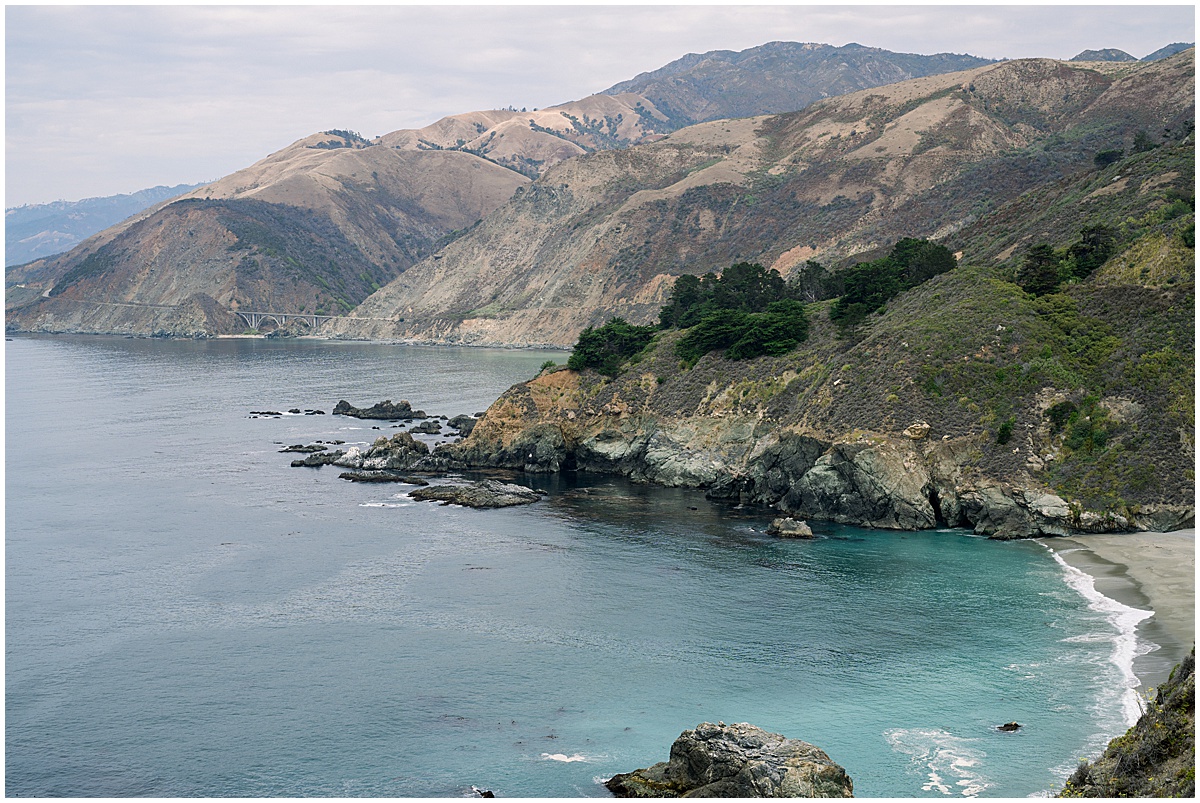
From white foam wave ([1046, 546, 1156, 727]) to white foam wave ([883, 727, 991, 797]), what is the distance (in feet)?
19.8

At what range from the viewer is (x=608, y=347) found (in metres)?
96.9

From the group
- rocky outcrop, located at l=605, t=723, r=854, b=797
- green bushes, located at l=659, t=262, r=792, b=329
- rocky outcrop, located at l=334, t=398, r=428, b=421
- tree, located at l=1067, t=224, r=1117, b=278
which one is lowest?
rocky outcrop, located at l=605, t=723, r=854, b=797

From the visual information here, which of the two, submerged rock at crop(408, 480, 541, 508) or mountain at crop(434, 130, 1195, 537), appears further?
submerged rock at crop(408, 480, 541, 508)

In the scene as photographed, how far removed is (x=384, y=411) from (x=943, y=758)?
9354cm

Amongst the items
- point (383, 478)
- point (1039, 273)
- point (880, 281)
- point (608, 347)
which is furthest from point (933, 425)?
point (383, 478)

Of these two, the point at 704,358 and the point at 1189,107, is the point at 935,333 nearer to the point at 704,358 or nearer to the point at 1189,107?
the point at 704,358

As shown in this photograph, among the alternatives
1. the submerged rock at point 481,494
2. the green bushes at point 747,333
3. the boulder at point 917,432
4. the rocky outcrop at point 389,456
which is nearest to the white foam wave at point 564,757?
the boulder at point 917,432

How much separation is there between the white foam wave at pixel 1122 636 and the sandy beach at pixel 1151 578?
0.34 metres

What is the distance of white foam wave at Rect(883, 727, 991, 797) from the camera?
3409 centimetres

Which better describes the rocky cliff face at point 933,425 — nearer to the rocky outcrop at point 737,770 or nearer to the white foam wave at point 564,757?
the white foam wave at point 564,757

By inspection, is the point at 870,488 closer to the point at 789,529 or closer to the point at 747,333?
the point at 789,529

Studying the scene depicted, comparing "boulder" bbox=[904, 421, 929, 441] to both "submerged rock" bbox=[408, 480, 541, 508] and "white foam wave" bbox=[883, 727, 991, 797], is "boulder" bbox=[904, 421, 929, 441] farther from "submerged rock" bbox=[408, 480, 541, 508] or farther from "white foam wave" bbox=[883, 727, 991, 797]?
"white foam wave" bbox=[883, 727, 991, 797]

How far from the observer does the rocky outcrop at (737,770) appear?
30641 millimetres

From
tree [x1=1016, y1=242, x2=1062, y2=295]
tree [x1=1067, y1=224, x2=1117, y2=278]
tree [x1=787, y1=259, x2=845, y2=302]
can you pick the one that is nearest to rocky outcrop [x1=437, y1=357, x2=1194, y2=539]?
tree [x1=1016, y1=242, x2=1062, y2=295]
